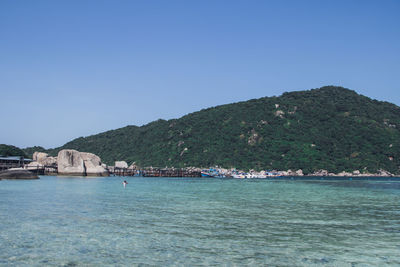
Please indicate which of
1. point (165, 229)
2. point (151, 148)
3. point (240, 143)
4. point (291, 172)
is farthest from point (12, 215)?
point (151, 148)

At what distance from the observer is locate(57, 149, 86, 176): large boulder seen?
115331 mm

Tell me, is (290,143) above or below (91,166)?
above

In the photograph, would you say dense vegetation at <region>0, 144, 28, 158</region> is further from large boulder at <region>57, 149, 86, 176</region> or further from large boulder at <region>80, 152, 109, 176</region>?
large boulder at <region>80, 152, 109, 176</region>

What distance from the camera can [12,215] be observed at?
26969mm

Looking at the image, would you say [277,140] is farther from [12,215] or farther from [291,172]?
[12,215]

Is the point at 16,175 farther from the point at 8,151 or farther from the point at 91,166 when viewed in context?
the point at 8,151

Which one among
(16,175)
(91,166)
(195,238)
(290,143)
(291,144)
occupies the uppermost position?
(290,143)

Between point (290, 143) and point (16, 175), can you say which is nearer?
point (16, 175)

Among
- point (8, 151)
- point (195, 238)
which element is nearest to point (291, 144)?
point (8, 151)

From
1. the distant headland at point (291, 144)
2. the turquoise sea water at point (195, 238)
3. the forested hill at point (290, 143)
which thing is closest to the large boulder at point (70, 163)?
the distant headland at point (291, 144)

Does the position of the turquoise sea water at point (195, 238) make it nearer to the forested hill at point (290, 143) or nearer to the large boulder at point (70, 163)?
the large boulder at point (70, 163)

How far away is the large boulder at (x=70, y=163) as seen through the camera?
115 meters

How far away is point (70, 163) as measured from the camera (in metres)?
116

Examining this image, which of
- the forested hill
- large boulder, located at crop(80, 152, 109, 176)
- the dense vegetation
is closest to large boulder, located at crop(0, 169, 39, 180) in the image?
large boulder, located at crop(80, 152, 109, 176)
